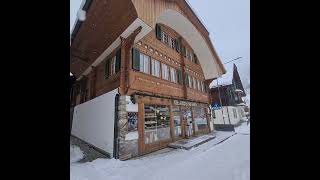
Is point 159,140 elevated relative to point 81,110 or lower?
lower

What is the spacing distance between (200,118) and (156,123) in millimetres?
5889

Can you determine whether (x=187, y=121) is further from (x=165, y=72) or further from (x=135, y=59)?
(x=135, y=59)

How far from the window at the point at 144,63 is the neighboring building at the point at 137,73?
0.03 m

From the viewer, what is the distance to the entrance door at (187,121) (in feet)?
38.1

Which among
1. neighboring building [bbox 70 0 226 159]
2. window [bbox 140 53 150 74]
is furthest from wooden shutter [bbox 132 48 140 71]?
window [bbox 140 53 150 74]

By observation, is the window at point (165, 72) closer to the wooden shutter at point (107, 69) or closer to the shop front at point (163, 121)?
the shop front at point (163, 121)

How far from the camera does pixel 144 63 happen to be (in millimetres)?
9086

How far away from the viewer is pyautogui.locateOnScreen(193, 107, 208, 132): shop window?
43.8 ft
